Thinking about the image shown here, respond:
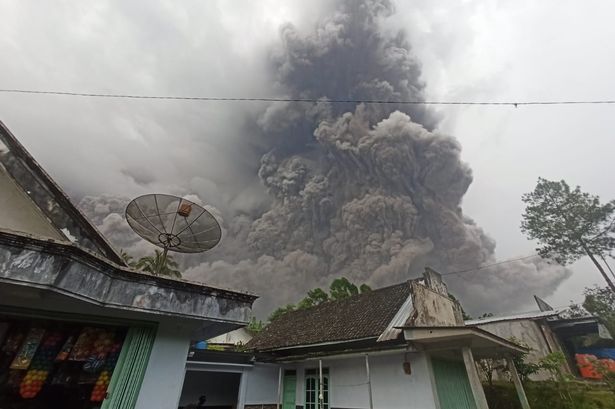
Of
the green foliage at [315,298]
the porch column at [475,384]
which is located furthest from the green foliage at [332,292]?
the porch column at [475,384]

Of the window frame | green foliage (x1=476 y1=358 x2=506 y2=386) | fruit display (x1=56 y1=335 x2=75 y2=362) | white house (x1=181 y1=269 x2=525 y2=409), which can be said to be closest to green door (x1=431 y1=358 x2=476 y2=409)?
white house (x1=181 y1=269 x2=525 y2=409)

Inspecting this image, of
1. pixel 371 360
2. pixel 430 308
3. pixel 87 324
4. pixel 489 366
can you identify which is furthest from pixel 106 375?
pixel 489 366

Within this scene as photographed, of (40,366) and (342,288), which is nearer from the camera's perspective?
(40,366)

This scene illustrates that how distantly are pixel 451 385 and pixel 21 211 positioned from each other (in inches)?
482

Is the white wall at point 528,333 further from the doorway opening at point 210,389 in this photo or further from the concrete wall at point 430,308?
the doorway opening at point 210,389

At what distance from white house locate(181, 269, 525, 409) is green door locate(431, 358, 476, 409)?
31 millimetres

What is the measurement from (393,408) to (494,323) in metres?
12.4

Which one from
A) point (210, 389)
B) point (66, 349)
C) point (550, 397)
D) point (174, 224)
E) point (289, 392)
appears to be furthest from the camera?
point (210, 389)

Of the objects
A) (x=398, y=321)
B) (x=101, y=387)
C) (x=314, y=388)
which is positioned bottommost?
(x=101, y=387)

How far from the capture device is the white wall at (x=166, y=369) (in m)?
4.17

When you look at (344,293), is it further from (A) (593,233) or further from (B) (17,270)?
(B) (17,270)

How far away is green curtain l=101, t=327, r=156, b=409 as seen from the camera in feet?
13.1

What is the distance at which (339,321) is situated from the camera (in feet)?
43.9

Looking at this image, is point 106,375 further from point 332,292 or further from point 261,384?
point 332,292
